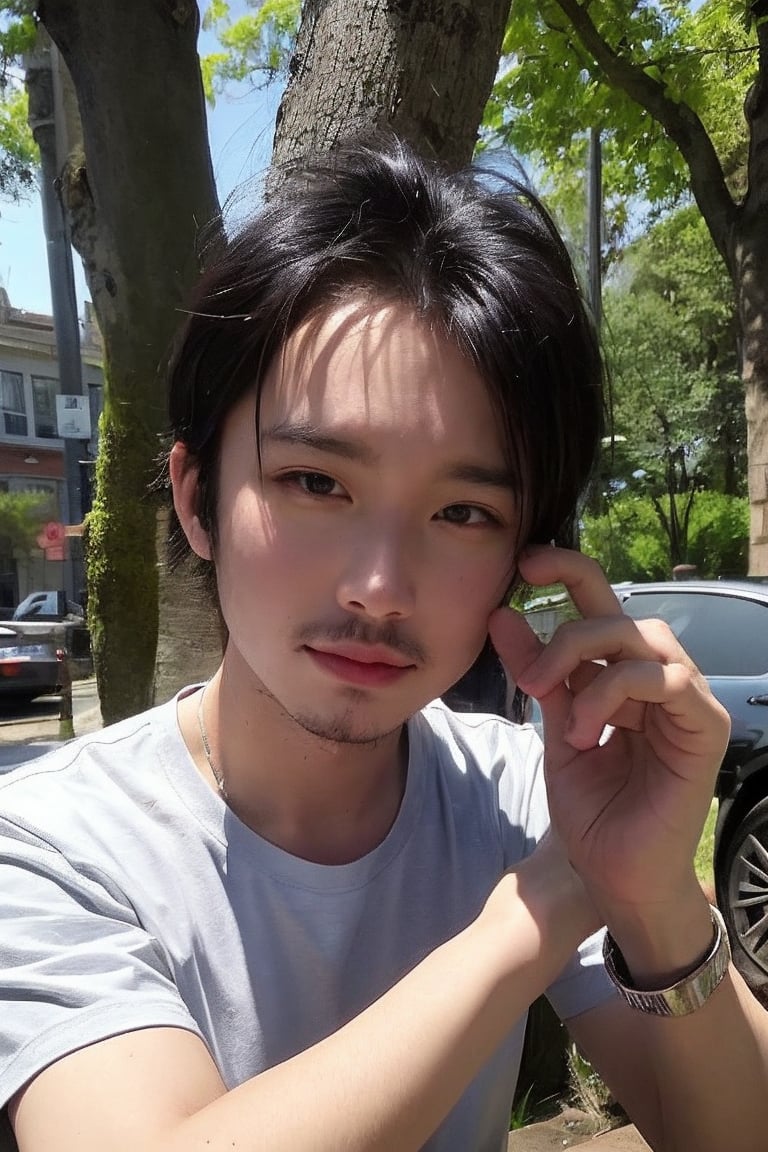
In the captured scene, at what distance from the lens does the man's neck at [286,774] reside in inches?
52.8

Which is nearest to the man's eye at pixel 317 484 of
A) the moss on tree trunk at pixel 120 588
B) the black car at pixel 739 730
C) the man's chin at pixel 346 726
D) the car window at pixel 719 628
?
the man's chin at pixel 346 726

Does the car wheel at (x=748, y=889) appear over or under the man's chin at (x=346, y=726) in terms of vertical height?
under

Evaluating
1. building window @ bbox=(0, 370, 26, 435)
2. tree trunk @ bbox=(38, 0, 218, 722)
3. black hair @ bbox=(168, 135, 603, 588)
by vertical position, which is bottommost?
black hair @ bbox=(168, 135, 603, 588)

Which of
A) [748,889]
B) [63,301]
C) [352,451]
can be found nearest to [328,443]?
[352,451]

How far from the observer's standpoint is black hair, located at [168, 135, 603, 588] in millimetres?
1306

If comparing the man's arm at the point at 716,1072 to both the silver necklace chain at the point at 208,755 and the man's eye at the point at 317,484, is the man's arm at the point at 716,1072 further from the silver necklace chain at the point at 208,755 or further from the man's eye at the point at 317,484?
the man's eye at the point at 317,484

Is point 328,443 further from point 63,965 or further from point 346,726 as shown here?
point 63,965

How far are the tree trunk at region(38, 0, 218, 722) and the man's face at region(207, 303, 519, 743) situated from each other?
4.21 ft

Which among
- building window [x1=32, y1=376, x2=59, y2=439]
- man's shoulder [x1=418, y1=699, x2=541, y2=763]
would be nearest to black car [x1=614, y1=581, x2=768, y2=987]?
man's shoulder [x1=418, y1=699, x2=541, y2=763]

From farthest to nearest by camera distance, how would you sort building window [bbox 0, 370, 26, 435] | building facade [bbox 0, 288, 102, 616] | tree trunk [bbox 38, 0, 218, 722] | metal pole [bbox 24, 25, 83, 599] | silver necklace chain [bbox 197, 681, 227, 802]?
building window [bbox 0, 370, 26, 435] → building facade [bbox 0, 288, 102, 616] → metal pole [bbox 24, 25, 83, 599] → tree trunk [bbox 38, 0, 218, 722] → silver necklace chain [bbox 197, 681, 227, 802]

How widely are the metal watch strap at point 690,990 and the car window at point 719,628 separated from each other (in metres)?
3.62

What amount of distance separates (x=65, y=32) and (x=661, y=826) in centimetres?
249

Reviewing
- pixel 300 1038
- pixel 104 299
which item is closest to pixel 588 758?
pixel 300 1038

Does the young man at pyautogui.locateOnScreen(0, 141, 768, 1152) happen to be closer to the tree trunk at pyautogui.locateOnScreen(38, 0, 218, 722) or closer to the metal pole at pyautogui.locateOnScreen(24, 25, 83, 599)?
the tree trunk at pyautogui.locateOnScreen(38, 0, 218, 722)
